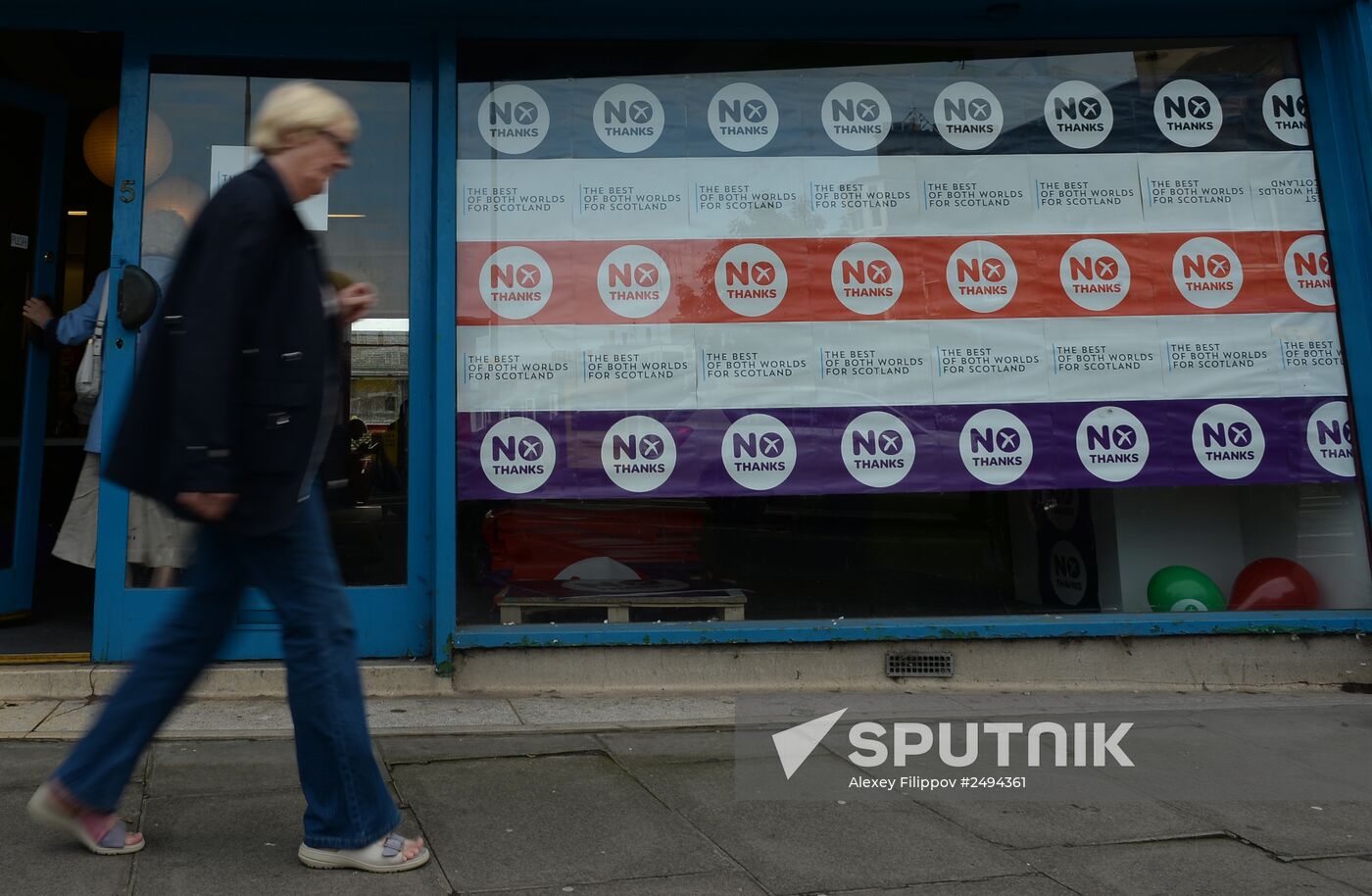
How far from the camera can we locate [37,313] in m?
4.58

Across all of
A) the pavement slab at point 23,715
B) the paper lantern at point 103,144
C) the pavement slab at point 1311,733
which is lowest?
the pavement slab at point 1311,733

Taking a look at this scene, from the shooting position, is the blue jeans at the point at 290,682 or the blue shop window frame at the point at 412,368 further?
the blue shop window frame at the point at 412,368

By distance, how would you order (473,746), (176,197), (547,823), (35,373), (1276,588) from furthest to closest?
(35,373), (1276,588), (176,197), (473,746), (547,823)

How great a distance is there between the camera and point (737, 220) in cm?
447

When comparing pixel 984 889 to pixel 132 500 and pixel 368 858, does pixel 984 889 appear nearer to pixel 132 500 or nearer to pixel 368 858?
pixel 368 858

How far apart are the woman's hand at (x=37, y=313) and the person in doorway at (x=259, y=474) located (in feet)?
9.82

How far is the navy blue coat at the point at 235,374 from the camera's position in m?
2.05

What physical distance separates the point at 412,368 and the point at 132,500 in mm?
1276

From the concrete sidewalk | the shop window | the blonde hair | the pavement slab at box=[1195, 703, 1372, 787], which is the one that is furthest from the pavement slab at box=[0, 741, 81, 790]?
the pavement slab at box=[1195, 703, 1372, 787]

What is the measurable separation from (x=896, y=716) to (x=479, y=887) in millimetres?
2034

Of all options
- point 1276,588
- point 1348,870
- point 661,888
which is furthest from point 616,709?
point 1276,588

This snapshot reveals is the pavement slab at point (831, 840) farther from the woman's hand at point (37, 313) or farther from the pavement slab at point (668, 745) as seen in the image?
the woman's hand at point (37, 313)

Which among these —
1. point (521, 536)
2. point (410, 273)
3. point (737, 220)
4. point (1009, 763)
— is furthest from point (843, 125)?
point (1009, 763)

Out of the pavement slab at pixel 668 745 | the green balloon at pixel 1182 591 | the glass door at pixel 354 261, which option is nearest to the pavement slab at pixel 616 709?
the pavement slab at pixel 668 745
